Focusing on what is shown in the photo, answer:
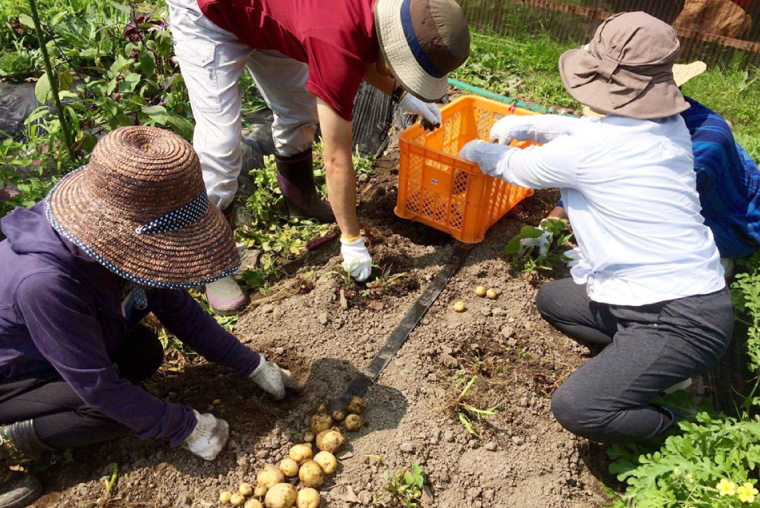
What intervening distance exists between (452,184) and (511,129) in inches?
15.1

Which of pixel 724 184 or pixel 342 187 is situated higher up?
pixel 724 184

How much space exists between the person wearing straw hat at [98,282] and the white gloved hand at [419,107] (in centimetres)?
144

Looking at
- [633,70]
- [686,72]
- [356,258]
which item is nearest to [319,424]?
[356,258]

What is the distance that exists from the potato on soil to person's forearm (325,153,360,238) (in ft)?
3.43

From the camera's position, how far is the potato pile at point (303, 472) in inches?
73.5

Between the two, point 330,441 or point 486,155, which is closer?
point 330,441

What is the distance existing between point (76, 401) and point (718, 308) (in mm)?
2137

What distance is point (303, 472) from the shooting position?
1934mm

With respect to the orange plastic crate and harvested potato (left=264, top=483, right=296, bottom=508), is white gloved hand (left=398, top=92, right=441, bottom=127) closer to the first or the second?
the orange plastic crate

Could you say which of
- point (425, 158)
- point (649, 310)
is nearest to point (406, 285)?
point (425, 158)

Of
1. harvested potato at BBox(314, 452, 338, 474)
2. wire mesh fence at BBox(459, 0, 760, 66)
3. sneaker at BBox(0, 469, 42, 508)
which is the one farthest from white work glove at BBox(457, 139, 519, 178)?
wire mesh fence at BBox(459, 0, 760, 66)

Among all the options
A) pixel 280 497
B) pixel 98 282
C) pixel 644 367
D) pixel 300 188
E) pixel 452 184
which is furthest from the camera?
pixel 300 188

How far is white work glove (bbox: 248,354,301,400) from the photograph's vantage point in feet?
7.06

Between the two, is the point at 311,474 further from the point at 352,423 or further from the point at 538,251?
the point at 538,251
